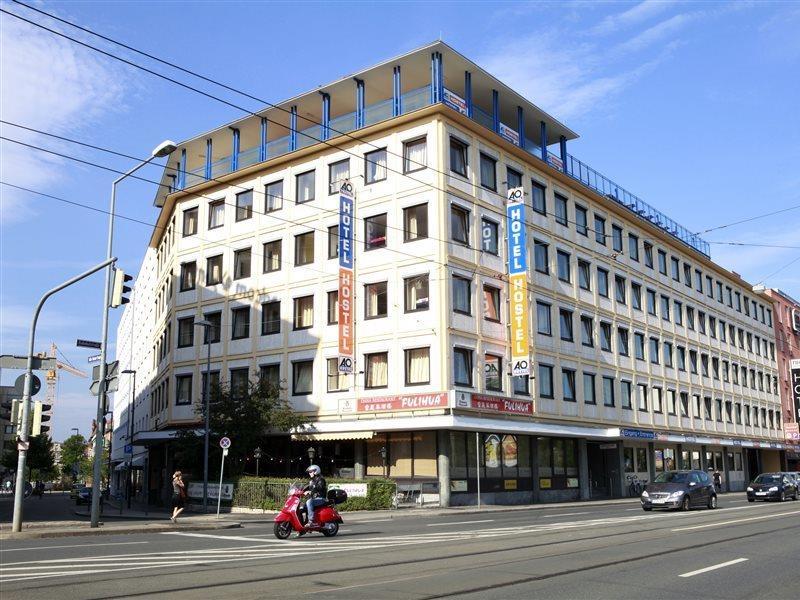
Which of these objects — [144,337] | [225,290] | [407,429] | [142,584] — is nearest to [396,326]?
[407,429]

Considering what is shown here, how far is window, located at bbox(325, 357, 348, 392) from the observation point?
3803 cm

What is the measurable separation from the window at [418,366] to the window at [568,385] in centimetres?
1034

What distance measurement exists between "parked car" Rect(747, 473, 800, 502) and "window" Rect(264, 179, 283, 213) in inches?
1080

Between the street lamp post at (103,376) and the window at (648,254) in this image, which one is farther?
the window at (648,254)

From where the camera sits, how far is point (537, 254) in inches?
1658

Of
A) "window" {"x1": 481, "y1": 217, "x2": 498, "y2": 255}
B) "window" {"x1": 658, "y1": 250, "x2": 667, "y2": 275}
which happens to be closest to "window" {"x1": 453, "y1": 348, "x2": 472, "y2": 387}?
"window" {"x1": 481, "y1": 217, "x2": 498, "y2": 255}

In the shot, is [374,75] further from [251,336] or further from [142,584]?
[142,584]

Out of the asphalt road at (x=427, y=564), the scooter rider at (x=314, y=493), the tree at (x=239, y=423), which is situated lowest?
the asphalt road at (x=427, y=564)

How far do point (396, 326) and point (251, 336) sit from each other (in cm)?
998

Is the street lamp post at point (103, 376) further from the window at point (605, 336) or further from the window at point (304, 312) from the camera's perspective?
the window at point (605, 336)

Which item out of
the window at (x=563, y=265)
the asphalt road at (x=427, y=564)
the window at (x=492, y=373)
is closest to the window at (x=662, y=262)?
the window at (x=563, y=265)

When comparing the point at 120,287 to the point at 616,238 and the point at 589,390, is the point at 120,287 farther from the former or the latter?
the point at 616,238

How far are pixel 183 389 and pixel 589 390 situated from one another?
2314cm

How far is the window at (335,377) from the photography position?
3803 centimetres
